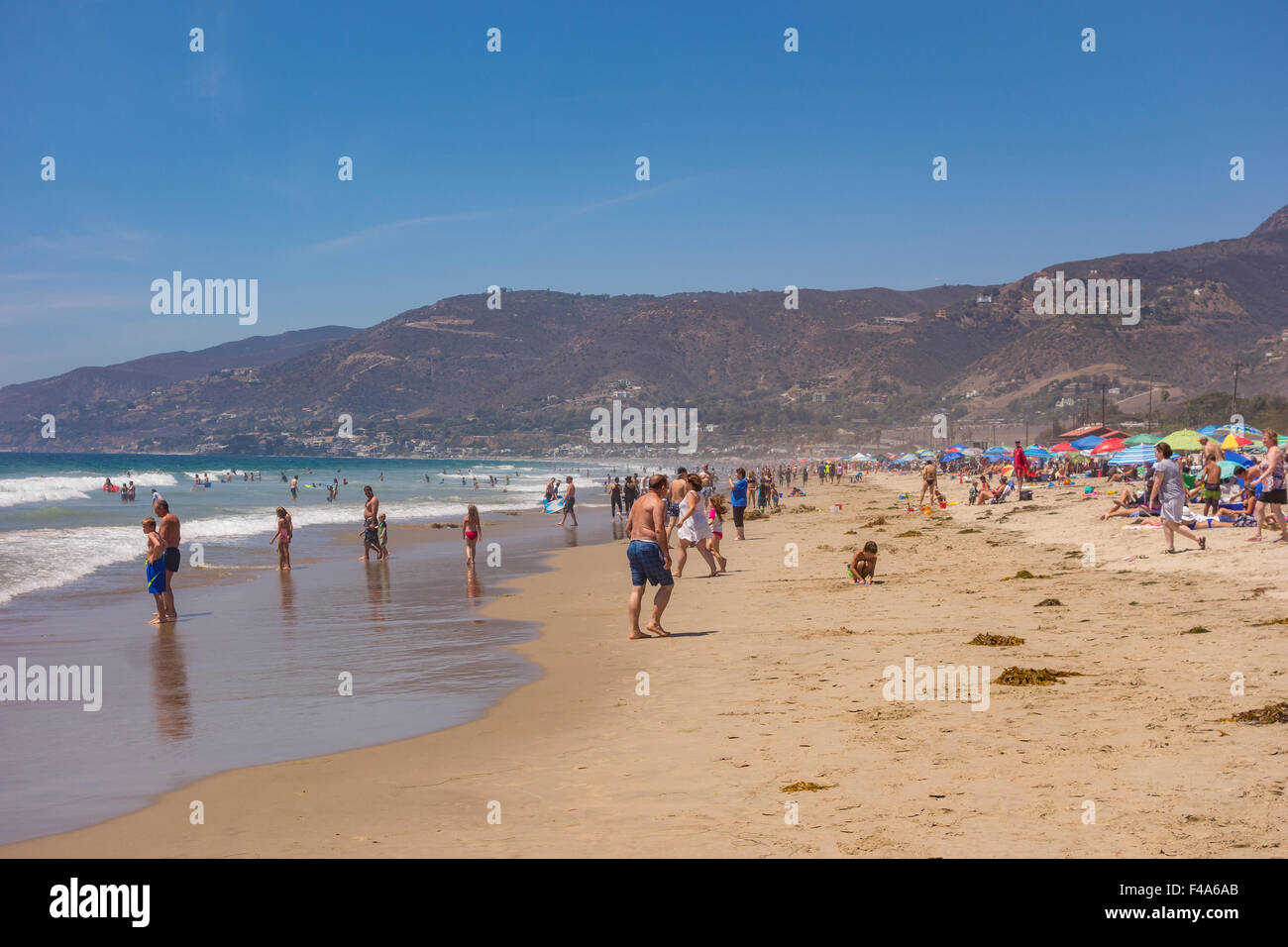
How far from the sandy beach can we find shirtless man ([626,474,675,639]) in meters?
0.43

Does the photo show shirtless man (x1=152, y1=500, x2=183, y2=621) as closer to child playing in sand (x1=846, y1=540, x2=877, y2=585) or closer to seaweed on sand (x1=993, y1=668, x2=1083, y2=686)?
child playing in sand (x1=846, y1=540, x2=877, y2=585)

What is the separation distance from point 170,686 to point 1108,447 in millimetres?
41162

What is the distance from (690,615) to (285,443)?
7913 inches

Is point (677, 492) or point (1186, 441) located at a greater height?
point (1186, 441)

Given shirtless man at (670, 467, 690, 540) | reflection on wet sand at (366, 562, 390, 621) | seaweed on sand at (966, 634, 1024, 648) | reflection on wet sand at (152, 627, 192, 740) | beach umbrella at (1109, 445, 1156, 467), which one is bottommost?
reflection on wet sand at (366, 562, 390, 621)

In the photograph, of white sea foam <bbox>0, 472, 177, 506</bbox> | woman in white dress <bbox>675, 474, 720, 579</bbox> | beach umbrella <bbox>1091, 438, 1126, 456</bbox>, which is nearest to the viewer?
woman in white dress <bbox>675, 474, 720, 579</bbox>

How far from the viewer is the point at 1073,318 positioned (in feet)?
474

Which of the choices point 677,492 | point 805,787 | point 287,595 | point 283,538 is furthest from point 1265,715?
point 283,538

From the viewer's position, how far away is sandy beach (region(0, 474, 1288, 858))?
14.8 feet

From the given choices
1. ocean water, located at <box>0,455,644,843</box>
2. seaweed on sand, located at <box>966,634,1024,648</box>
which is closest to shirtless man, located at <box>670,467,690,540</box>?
ocean water, located at <box>0,455,644,843</box>

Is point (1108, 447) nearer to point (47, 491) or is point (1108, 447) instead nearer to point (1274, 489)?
point (1274, 489)

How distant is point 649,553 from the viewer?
10516 millimetres
